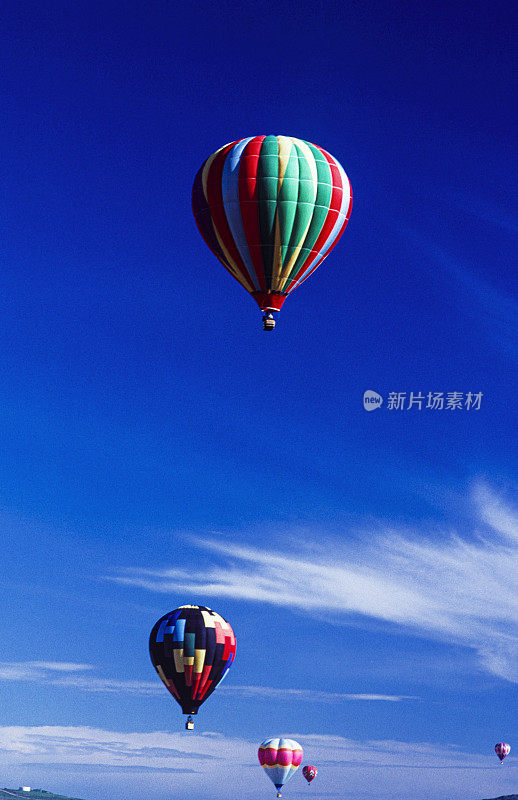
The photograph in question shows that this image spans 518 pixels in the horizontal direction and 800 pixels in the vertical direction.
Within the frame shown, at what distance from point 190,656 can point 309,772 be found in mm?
63093

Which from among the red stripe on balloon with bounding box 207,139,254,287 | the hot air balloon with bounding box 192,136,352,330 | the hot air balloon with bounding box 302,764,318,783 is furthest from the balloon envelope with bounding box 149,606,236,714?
the hot air balloon with bounding box 302,764,318,783

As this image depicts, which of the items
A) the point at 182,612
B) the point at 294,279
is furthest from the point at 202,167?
the point at 182,612

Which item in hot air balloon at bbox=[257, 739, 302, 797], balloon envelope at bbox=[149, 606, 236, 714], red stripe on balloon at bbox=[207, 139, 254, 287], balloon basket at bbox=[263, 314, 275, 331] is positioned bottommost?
hot air balloon at bbox=[257, 739, 302, 797]

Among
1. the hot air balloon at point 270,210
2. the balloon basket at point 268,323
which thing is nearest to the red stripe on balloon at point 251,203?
the hot air balloon at point 270,210

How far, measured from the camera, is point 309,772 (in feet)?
440

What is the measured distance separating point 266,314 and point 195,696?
33.4m

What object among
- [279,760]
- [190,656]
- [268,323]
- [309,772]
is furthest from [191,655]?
[309,772]

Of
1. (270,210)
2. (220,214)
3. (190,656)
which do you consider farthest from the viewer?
(190,656)

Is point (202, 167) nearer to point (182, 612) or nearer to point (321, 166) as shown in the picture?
point (321, 166)

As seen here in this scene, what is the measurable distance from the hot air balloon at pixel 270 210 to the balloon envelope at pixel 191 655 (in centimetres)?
3003

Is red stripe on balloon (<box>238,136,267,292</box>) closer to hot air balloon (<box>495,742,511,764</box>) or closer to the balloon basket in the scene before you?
the balloon basket

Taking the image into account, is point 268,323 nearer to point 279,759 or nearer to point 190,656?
point 190,656

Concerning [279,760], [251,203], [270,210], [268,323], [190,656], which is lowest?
[279,760]

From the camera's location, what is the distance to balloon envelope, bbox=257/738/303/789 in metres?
108
